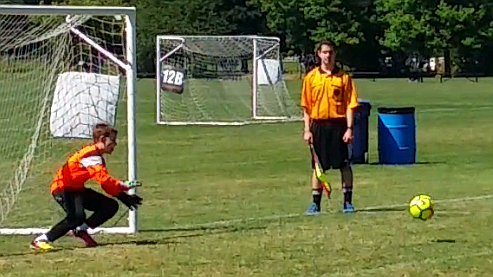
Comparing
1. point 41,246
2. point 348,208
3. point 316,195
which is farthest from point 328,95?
point 41,246

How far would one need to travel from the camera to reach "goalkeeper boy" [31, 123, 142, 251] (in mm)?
11461

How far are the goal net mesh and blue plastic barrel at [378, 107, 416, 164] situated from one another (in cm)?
447

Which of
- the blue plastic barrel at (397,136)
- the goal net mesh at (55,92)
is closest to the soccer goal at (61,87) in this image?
the goal net mesh at (55,92)

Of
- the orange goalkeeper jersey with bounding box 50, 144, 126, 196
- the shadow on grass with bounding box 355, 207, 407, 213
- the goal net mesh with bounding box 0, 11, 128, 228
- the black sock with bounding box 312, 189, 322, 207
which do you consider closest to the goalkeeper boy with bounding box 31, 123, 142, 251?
the orange goalkeeper jersey with bounding box 50, 144, 126, 196

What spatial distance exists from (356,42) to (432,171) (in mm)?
73658

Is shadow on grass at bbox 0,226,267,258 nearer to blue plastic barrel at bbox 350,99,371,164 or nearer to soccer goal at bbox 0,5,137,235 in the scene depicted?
soccer goal at bbox 0,5,137,235

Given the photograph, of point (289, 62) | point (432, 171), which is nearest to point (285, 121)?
point (432, 171)

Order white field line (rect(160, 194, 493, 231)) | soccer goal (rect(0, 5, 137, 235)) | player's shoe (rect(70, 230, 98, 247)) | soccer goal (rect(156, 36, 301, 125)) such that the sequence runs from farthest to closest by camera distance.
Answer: soccer goal (rect(156, 36, 301, 125)) → white field line (rect(160, 194, 493, 231)) → soccer goal (rect(0, 5, 137, 235)) → player's shoe (rect(70, 230, 98, 247))

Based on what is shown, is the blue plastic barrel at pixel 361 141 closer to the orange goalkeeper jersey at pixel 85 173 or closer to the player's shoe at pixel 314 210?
the player's shoe at pixel 314 210

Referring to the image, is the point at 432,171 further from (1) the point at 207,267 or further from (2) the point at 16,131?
(1) the point at 207,267

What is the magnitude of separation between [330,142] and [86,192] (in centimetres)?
329

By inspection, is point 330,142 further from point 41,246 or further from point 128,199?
point 41,246

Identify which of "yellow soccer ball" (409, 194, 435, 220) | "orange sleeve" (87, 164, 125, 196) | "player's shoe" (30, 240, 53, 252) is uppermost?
"orange sleeve" (87, 164, 125, 196)

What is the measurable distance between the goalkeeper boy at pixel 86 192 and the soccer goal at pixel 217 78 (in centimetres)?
2269
